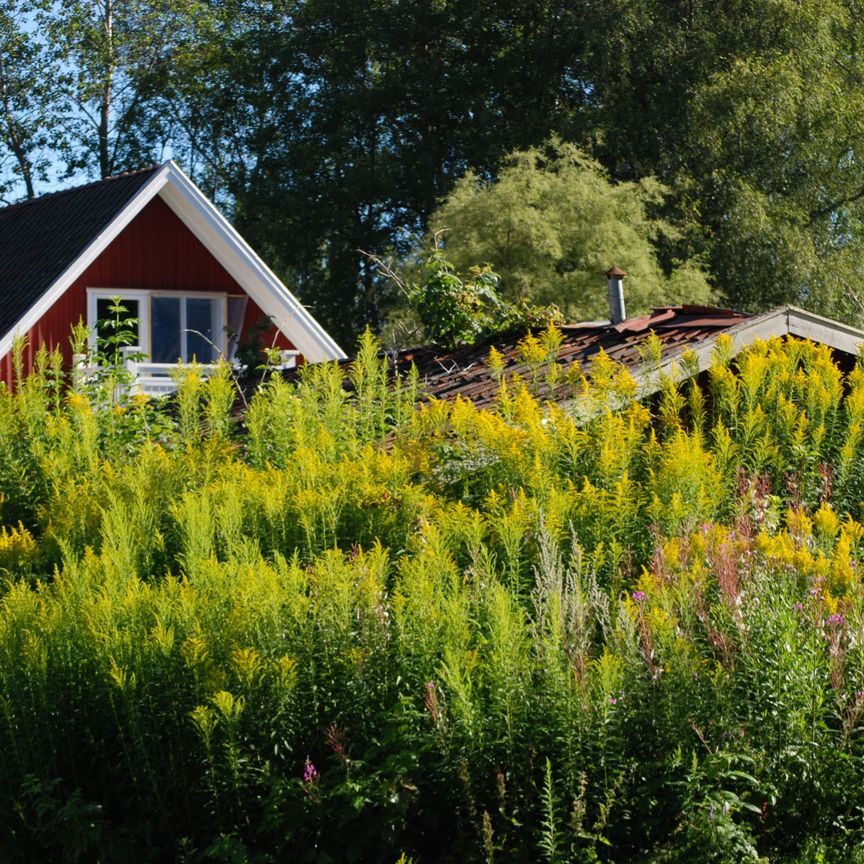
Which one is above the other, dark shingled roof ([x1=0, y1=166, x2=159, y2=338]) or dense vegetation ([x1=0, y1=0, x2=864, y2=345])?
dense vegetation ([x1=0, y1=0, x2=864, y2=345])

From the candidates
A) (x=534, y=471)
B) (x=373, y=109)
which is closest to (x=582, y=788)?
(x=534, y=471)

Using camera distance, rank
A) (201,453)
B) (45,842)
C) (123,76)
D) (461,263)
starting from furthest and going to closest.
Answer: (123,76) → (461,263) → (201,453) → (45,842)

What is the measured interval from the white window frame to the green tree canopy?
925 centimetres

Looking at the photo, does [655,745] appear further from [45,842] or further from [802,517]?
[45,842]

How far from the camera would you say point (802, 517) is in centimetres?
599

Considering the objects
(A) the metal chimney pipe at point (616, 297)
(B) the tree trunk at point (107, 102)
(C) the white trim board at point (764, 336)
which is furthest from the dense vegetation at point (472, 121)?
(C) the white trim board at point (764, 336)

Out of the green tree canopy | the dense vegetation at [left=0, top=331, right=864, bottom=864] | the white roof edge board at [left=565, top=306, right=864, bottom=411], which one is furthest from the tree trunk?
the dense vegetation at [left=0, top=331, right=864, bottom=864]

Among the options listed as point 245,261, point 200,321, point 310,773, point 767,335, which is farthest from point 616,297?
point 200,321

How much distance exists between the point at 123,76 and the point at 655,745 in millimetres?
42676

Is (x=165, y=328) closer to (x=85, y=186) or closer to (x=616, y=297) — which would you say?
(x=85, y=186)

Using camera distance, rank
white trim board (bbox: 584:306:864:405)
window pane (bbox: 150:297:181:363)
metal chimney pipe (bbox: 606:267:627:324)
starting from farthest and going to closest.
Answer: window pane (bbox: 150:297:181:363), metal chimney pipe (bbox: 606:267:627:324), white trim board (bbox: 584:306:864:405)

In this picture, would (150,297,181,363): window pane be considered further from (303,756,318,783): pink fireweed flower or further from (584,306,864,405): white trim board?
(303,756,318,783): pink fireweed flower

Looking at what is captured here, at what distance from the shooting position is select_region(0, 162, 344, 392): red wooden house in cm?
2294

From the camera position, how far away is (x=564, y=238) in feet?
109
